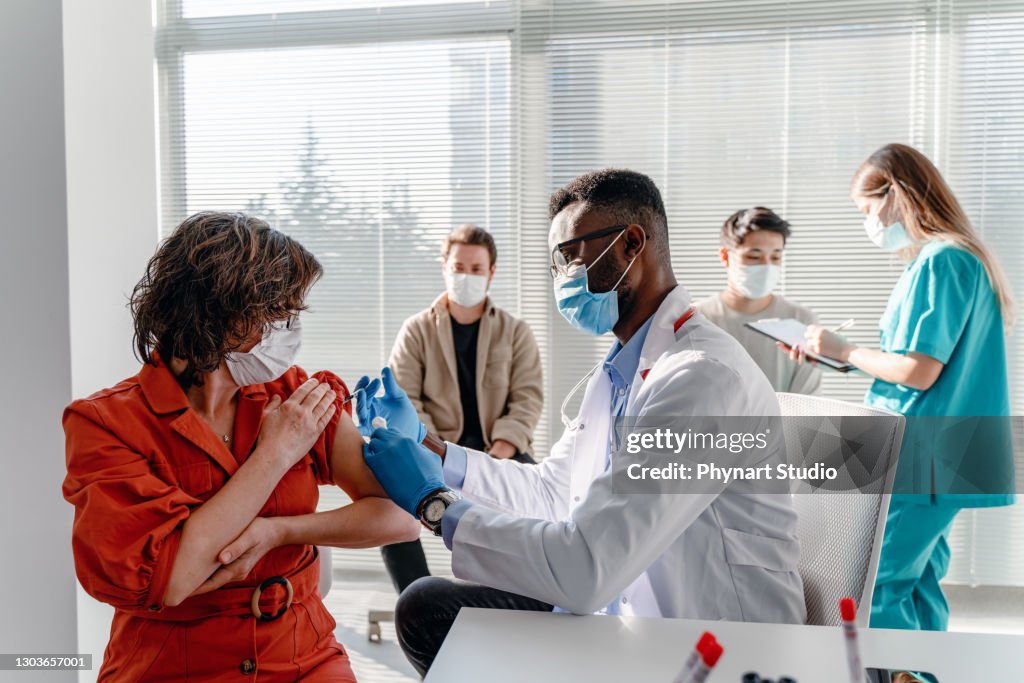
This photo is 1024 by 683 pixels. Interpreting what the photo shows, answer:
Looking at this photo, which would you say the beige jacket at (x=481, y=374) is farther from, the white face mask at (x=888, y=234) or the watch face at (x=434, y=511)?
the watch face at (x=434, y=511)

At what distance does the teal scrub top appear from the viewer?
6.72 feet

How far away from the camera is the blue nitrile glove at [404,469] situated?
4.02ft

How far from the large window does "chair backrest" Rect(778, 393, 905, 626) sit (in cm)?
179

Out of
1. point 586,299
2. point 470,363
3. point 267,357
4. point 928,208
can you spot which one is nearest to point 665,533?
point 586,299

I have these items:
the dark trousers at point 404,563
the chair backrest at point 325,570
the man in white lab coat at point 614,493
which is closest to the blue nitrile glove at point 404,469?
the man in white lab coat at point 614,493

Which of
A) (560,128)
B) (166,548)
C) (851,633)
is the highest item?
(560,128)

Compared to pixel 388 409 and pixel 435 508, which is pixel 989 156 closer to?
pixel 388 409

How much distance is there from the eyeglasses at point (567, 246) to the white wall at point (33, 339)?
4.08 feet

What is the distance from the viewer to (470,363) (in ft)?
9.30

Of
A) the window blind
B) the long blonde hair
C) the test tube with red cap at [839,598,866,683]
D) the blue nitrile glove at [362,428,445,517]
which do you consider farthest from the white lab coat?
the window blind

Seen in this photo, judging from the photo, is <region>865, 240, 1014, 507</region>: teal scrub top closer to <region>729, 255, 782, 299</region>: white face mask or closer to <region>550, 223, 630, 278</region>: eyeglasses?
<region>729, 255, 782, 299</region>: white face mask

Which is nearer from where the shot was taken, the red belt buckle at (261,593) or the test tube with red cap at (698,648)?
the test tube with red cap at (698,648)

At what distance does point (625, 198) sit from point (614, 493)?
0.56 m

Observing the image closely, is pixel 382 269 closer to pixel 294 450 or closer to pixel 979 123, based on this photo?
pixel 294 450
